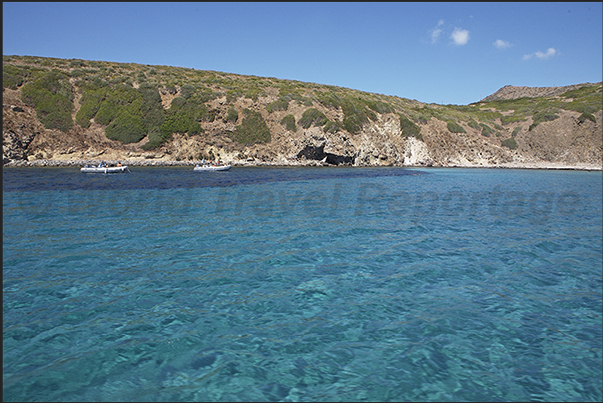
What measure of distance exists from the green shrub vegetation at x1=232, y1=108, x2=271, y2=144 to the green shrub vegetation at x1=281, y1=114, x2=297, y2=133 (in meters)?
3.39

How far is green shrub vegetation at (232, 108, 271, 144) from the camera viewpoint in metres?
67.4

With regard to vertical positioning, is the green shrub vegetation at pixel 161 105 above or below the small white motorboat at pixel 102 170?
above

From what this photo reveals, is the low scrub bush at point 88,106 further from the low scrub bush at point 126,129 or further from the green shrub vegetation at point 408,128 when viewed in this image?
the green shrub vegetation at point 408,128

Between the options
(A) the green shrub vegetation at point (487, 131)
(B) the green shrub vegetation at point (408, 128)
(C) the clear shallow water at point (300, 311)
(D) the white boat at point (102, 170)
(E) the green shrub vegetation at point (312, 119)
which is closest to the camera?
(C) the clear shallow water at point (300, 311)

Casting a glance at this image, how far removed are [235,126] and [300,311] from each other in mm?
62523

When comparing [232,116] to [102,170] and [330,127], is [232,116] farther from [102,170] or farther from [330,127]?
[102,170]

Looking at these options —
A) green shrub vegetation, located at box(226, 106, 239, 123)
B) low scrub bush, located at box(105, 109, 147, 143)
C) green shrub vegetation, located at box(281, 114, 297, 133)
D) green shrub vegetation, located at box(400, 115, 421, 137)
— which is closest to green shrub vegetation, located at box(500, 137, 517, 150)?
green shrub vegetation, located at box(400, 115, 421, 137)

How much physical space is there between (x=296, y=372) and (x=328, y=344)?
1.04 meters

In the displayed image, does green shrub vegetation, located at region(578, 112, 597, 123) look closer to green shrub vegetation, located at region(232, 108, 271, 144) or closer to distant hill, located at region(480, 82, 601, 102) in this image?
green shrub vegetation, located at region(232, 108, 271, 144)

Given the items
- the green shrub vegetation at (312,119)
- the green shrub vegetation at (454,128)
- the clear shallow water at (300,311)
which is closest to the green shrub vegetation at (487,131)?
the green shrub vegetation at (454,128)

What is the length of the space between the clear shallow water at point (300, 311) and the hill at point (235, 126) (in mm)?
48220

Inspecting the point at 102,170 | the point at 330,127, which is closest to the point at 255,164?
the point at 330,127

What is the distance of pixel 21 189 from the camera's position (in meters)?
29.7

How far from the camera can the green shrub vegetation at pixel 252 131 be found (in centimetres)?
6744
